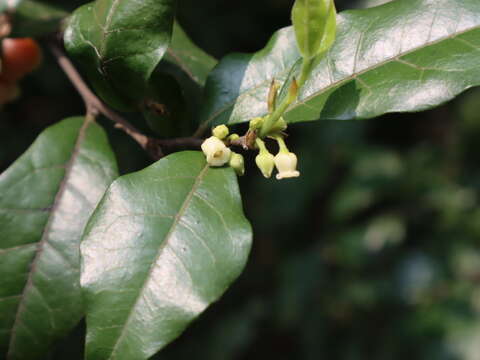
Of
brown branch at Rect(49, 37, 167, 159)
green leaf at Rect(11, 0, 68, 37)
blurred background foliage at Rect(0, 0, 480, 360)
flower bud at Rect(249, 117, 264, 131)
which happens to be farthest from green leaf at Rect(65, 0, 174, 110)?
blurred background foliage at Rect(0, 0, 480, 360)

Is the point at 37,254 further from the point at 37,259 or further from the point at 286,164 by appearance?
the point at 286,164

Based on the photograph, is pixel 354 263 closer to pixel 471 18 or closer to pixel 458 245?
pixel 458 245

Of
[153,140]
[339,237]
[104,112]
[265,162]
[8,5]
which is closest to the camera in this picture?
[265,162]

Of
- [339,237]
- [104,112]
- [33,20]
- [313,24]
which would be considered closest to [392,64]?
[313,24]

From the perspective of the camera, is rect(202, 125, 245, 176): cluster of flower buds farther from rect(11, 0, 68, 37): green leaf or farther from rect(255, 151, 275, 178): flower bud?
rect(11, 0, 68, 37): green leaf

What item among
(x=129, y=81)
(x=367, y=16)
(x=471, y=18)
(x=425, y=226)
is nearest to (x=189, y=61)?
(x=129, y=81)

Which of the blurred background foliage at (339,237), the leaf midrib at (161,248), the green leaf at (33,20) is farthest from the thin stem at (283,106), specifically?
the blurred background foliage at (339,237)
